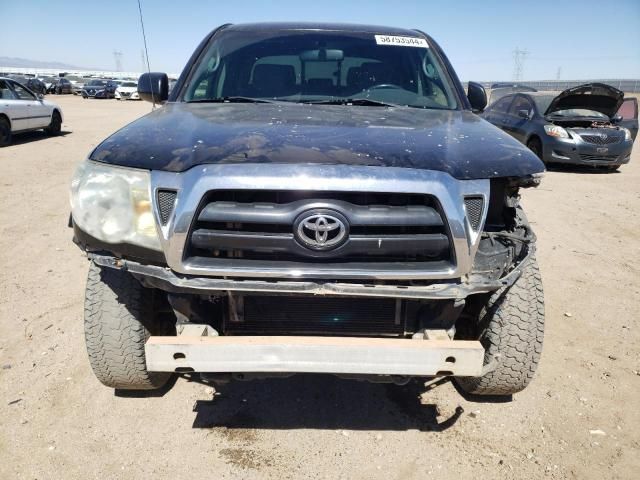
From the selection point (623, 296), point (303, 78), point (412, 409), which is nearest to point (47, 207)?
point (303, 78)

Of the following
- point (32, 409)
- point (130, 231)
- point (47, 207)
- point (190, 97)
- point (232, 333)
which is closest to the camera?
point (130, 231)

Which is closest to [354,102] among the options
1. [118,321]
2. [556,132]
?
[118,321]

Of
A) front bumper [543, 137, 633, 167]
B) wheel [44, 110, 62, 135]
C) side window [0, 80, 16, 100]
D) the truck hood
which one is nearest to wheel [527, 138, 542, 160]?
front bumper [543, 137, 633, 167]

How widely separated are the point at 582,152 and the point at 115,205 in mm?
10387

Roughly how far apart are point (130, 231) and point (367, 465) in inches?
59.1

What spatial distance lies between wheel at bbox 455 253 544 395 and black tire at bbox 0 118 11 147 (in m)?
12.9

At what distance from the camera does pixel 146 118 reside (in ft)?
9.03

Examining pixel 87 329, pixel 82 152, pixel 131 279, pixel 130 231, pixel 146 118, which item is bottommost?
pixel 82 152

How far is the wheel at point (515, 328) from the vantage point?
2.40 meters

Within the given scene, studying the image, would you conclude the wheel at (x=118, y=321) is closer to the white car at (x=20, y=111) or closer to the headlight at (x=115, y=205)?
the headlight at (x=115, y=205)

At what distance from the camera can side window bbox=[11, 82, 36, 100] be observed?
12344 millimetres

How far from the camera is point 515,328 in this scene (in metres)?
2.41

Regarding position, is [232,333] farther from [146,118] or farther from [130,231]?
[146,118]

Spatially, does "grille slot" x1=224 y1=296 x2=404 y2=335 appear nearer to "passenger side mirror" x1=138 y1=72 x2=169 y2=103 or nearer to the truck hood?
the truck hood
